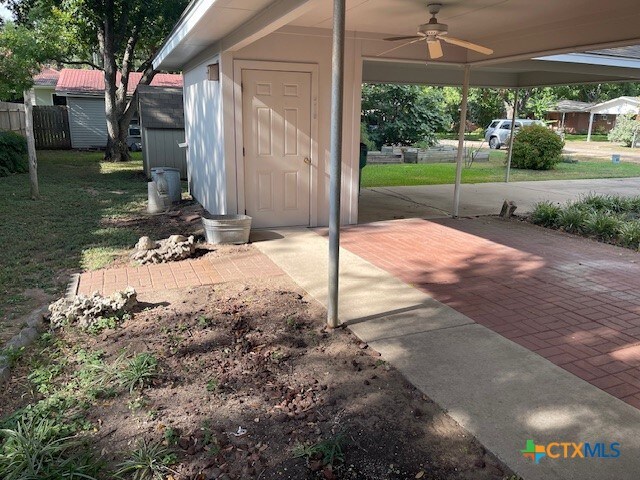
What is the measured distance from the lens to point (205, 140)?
8.81 meters

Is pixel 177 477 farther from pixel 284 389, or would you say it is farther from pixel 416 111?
pixel 416 111

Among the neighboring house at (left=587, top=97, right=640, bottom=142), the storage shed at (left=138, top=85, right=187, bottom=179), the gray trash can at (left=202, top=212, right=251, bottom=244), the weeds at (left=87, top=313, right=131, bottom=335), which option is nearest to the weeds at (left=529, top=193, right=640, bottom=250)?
the gray trash can at (left=202, top=212, right=251, bottom=244)

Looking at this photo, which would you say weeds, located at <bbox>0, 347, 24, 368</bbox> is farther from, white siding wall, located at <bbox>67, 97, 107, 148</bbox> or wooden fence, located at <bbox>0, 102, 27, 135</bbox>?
white siding wall, located at <bbox>67, 97, 107, 148</bbox>

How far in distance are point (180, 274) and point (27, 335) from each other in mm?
1915

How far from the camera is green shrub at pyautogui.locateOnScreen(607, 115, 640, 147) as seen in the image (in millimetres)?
29897

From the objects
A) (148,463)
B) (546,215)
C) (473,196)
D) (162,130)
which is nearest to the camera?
(148,463)

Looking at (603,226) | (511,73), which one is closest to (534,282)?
(603,226)

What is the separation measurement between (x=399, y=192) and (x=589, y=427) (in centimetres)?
938

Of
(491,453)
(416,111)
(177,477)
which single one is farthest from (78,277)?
(416,111)

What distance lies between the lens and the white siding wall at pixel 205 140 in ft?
24.8

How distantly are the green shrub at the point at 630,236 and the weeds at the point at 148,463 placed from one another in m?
7.07

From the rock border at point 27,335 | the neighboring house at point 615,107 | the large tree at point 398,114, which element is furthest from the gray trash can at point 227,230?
the neighboring house at point 615,107

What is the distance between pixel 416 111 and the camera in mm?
21984

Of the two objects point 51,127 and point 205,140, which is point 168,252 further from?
→ point 51,127
